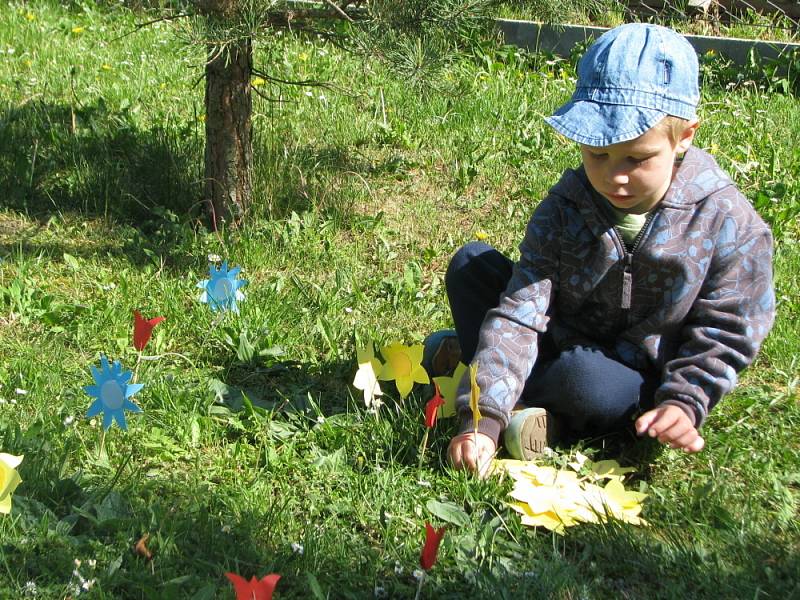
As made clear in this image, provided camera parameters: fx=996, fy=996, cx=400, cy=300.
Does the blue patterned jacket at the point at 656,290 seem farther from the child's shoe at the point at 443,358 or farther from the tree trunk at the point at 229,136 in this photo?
the tree trunk at the point at 229,136

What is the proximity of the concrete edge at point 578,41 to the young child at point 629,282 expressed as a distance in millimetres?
3146

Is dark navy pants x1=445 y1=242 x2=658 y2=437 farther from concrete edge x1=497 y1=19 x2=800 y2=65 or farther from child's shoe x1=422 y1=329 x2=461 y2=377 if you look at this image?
concrete edge x1=497 y1=19 x2=800 y2=65

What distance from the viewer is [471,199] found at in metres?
4.17

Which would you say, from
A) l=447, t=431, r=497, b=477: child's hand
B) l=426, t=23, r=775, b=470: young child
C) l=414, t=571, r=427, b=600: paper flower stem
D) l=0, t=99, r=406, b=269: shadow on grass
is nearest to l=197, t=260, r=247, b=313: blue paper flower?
l=0, t=99, r=406, b=269: shadow on grass

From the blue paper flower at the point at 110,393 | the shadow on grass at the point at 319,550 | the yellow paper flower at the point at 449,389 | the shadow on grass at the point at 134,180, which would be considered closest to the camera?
the shadow on grass at the point at 319,550

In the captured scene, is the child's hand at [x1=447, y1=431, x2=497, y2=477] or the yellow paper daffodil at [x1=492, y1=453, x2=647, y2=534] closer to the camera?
the yellow paper daffodil at [x1=492, y1=453, x2=647, y2=534]

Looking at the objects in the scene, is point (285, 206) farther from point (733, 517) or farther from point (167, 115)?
point (733, 517)

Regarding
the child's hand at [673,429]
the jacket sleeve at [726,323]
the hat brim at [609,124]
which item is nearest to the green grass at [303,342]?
the child's hand at [673,429]

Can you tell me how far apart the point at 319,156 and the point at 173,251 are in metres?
0.96

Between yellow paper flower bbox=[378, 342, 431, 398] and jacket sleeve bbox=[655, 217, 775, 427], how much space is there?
0.64 meters

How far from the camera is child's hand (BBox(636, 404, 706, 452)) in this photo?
90.8 inches

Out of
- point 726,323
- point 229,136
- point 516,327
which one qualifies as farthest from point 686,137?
point 229,136

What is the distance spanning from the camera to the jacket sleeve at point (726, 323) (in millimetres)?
2383

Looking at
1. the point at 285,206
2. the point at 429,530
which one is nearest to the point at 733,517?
the point at 429,530
